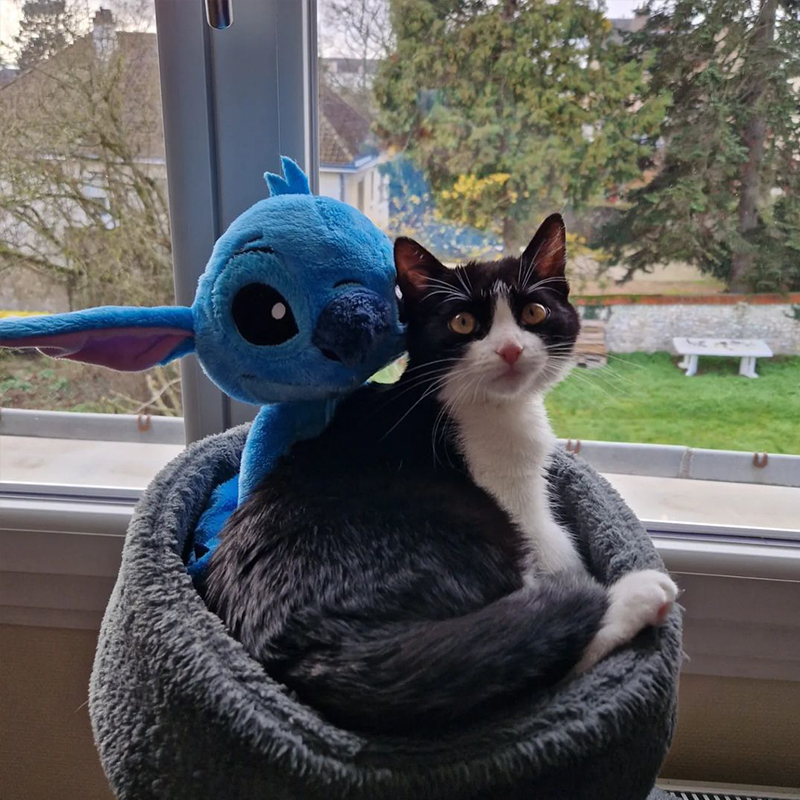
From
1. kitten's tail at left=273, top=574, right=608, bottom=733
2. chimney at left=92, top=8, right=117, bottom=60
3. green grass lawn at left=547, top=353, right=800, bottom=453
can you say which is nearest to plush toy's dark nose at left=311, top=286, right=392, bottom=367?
kitten's tail at left=273, top=574, right=608, bottom=733

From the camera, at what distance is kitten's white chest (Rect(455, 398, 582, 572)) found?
679 mm

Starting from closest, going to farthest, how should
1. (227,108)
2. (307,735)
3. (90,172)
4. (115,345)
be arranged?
(307,735)
(115,345)
(227,108)
(90,172)

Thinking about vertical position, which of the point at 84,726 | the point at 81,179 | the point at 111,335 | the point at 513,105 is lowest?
the point at 84,726

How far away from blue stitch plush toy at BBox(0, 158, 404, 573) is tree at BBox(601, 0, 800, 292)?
1.53 ft

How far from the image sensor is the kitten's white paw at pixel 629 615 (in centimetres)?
57

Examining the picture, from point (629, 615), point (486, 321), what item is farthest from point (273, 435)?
point (629, 615)

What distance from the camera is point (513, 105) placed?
2.95ft

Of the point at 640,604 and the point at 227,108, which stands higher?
the point at 227,108

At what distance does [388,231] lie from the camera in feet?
3.14

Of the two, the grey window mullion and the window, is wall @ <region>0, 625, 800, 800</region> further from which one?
the grey window mullion

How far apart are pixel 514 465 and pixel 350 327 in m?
0.23

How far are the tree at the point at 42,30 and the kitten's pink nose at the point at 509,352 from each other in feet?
2.31

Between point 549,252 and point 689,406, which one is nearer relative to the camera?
point 549,252

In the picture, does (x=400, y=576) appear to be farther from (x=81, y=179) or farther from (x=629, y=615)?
(x=81, y=179)
